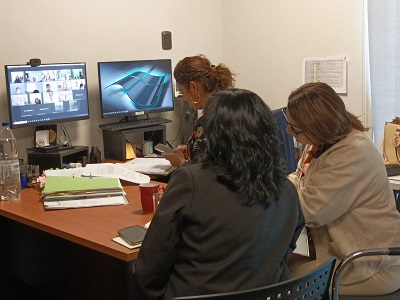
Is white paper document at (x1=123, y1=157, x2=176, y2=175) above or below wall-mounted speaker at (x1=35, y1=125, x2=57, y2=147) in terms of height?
below

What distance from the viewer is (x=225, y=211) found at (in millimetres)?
1492

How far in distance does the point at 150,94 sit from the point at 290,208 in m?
2.29

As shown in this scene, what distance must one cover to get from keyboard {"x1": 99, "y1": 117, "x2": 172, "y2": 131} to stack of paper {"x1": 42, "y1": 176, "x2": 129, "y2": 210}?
97cm

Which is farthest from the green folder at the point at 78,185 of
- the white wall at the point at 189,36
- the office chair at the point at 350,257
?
the office chair at the point at 350,257

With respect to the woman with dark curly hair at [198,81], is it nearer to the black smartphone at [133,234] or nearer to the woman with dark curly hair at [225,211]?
the black smartphone at [133,234]

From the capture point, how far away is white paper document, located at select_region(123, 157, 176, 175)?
10.2 feet

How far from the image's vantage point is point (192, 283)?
60.4 inches

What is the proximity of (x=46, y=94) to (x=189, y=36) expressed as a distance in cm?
139

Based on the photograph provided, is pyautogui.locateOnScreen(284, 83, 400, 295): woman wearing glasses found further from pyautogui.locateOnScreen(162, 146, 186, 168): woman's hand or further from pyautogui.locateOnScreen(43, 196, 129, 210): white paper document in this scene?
pyautogui.locateOnScreen(162, 146, 186, 168): woman's hand

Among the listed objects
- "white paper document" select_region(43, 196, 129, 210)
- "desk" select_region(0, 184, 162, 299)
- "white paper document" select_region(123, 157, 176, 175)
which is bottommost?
"desk" select_region(0, 184, 162, 299)

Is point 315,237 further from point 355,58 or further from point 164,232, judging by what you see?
point 355,58

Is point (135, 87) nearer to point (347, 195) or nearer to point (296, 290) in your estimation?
point (347, 195)

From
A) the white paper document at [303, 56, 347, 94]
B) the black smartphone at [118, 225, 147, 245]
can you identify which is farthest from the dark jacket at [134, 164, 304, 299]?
the white paper document at [303, 56, 347, 94]

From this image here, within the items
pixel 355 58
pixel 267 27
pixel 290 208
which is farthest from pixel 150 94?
pixel 290 208
